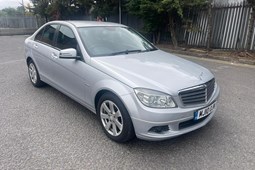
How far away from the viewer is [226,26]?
9.80m

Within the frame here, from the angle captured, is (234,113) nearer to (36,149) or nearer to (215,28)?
(36,149)

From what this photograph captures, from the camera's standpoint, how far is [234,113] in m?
4.01

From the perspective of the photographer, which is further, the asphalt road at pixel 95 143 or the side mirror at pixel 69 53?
the side mirror at pixel 69 53

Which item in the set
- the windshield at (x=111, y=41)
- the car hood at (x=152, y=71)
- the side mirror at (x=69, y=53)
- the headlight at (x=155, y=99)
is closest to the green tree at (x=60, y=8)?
the windshield at (x=111, y=41)

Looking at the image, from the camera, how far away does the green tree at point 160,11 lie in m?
9.74

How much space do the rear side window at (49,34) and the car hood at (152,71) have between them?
5.19ft

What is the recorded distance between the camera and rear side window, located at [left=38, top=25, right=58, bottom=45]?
4.53 m

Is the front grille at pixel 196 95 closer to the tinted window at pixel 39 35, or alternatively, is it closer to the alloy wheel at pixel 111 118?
the alloy wheel at pixel 111 118

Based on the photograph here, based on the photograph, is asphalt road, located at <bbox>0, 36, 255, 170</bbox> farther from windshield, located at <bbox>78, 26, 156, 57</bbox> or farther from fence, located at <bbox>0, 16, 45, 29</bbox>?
fence, located at <bbox>0, 16, 45, 29</bbox>

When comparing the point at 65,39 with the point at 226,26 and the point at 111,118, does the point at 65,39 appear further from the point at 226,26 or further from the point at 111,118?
the point at 226,26

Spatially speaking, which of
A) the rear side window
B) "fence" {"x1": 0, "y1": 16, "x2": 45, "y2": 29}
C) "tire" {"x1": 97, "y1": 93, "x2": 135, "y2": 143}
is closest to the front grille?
"tire" {"x1": 97, "y1": 93, "x2": 135, "y2": 143}

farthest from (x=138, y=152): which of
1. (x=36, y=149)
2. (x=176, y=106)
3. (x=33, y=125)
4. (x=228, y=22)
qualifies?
(x=228, y=22)

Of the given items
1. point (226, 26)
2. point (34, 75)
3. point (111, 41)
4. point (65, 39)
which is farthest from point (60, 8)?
point (111, 41)

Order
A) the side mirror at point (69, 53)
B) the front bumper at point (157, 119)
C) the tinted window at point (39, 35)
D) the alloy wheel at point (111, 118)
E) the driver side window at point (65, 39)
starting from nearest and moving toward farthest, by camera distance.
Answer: the front bumper at point (157, 119) < the alloy wheel at point (111, 118) < the side mirror at point (69, 53) < the driver side window at point (65, 39) < the tinted window at point (39, 35)
